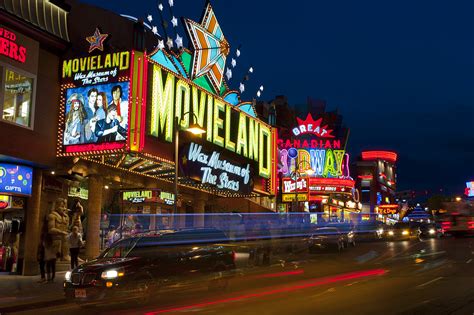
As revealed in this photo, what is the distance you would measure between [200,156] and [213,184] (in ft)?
6.66

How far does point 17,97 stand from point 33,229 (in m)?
4.69

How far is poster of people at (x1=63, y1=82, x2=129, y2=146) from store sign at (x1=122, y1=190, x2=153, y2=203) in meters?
7.73

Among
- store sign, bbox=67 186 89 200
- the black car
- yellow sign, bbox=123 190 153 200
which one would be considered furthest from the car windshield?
yellow sign, bbox=123 190 153 200

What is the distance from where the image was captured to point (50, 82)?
20.7 metres

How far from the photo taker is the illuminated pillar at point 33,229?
19469 mm

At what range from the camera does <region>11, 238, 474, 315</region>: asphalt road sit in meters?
10.9

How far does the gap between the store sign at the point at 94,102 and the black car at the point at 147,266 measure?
7002 mm

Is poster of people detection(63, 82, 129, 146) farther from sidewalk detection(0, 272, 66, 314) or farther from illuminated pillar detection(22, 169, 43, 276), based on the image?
sidewalk detection(0, 272, 66, 314)

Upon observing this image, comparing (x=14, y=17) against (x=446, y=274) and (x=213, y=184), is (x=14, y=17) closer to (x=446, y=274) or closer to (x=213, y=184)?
(x=213, y=184)

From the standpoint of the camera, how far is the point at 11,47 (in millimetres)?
18406

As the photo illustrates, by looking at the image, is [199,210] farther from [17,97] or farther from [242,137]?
[17,97]

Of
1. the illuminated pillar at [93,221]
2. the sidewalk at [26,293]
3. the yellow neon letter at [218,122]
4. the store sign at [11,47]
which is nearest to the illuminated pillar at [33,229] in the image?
the sidewalk at [26,293]

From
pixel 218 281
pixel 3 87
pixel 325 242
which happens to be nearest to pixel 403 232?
pixel 325 242

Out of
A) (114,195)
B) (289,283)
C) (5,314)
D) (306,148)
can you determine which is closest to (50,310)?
(5,314)
